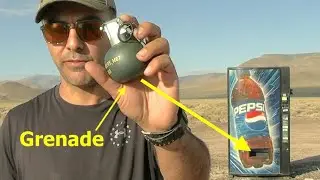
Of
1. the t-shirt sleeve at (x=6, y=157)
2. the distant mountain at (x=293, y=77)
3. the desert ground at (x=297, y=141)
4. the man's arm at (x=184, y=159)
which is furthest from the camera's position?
the distant mountain at (x=293, y=77)

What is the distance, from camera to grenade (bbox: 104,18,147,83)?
1908mm

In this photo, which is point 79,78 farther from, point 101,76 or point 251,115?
point 251,115

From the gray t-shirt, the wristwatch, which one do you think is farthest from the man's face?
the wristwatch

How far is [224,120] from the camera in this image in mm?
27500

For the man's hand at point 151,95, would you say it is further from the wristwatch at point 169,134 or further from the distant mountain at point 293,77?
the distant mountain at point 293,77

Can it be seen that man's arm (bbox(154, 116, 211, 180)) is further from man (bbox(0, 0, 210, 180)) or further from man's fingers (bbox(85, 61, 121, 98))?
man's fingers (bbox(85, 61, 121, 98))

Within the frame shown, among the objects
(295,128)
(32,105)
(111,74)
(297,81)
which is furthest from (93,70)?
(297,81)

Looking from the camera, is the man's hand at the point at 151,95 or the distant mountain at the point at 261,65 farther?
the distant mountain at the point at 261,65

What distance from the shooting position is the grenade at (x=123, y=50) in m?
1.91

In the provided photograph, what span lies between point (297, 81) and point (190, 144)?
11756 cm

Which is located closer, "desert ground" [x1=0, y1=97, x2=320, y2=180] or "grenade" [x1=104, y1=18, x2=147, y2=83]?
"grenade" [x1=104, y1=18, x2=147, y2=83]

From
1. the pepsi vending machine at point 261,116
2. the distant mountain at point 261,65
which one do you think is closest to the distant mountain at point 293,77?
the distant mountain at point 261,65

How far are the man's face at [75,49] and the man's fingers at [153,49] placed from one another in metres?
0.58

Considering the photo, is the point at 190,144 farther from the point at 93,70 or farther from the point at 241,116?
the point at 241,116
